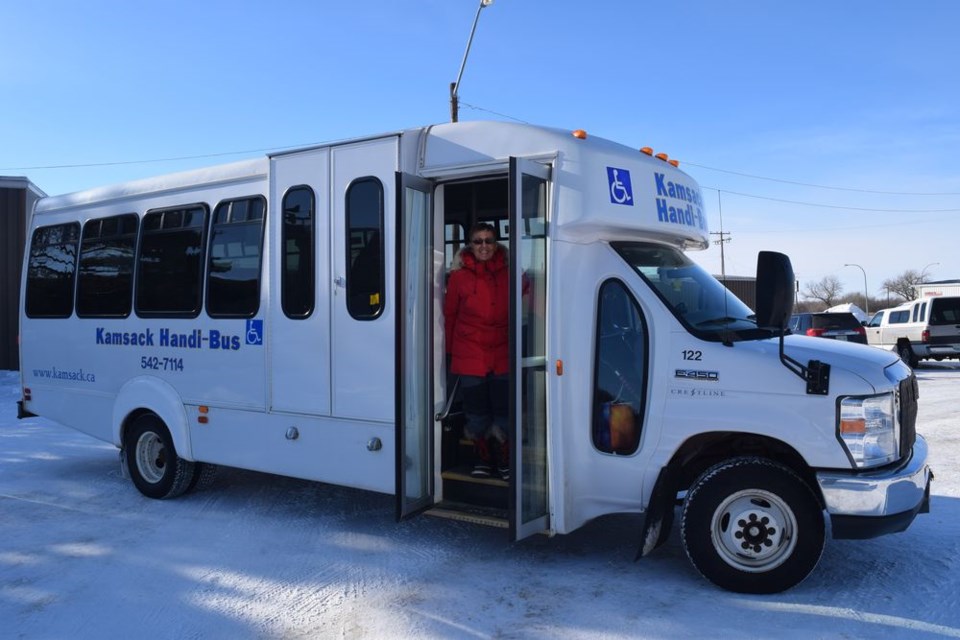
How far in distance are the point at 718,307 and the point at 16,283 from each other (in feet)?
58.0

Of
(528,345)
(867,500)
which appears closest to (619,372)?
(528,345)

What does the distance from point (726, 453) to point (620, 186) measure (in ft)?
6.02

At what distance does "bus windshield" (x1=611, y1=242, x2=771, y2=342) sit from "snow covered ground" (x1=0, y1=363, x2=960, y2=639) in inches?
62.3

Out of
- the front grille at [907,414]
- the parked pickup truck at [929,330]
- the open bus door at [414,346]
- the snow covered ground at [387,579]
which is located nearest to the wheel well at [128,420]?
the snow covered ground at [387,579]

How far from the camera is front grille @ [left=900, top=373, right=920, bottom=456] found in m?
4.49

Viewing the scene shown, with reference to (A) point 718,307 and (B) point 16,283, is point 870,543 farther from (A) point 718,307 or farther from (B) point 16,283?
(B) point 16,283

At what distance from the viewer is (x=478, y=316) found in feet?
18.1

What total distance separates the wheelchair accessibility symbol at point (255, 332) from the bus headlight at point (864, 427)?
14.0 ft

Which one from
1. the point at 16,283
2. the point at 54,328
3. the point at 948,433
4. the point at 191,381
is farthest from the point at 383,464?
the point at 16,283

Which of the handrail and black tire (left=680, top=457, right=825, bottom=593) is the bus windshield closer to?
black tire (left=680, top=457, right=825, bottom=593)

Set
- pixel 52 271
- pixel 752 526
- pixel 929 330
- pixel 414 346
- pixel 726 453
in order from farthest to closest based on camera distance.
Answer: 1. pixel 929 330
2. pixel 52 271
3. pixel 414 346
4. pixel 726 453
5. pixel 752 526

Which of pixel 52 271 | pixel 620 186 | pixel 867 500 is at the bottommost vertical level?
pixel 867 500

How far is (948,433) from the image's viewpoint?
9664mm

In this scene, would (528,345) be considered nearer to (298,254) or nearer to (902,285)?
(298,254)
